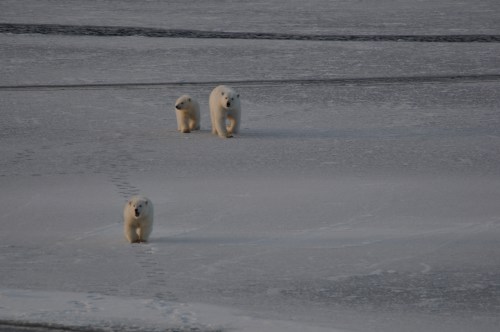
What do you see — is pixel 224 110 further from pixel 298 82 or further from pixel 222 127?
pixel 298 82

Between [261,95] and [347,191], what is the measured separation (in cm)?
282

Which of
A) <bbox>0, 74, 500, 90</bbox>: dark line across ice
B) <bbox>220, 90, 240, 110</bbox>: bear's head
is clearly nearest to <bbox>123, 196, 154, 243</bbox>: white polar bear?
<bbox>220, 90, 240, 110</bbox>: bear's head

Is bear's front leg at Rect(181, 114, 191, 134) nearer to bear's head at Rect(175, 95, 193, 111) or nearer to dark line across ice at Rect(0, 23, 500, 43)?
bear's head at Rect(175, 95, 193, 111)

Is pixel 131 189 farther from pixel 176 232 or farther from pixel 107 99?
pixel 107 99

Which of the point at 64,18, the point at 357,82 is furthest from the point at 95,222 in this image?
the point at 64,18

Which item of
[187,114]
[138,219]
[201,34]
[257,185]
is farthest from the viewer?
[201,34]

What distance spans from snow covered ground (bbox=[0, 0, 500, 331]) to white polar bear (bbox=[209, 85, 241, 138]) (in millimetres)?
123

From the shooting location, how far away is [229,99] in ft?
23.9

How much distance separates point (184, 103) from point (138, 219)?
248 cm

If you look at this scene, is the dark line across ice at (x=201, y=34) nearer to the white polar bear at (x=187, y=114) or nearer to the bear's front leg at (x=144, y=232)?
the white polar bear at (x=187, y=114)

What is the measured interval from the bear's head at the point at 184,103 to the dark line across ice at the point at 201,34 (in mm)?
3817

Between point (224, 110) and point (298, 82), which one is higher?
point (298, 82)

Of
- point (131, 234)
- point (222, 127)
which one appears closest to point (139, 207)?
point (131, 234)

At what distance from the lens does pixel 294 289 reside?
4773mm
